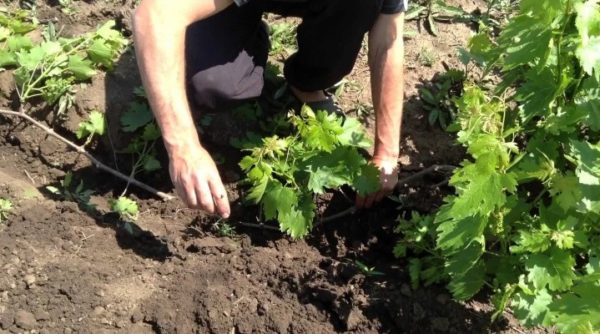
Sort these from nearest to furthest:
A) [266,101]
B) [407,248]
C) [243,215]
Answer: [407,248] < [243,215] < [266,101]

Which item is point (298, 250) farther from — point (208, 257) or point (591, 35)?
point (591, 35)

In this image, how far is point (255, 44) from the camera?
3.12 metres

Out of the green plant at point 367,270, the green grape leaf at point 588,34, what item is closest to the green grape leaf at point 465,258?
the green plant at point 367,270

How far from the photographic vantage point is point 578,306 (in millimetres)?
1930

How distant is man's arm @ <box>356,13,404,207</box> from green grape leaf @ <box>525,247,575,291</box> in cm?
79

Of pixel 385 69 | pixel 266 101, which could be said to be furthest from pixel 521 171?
pixel 266 101

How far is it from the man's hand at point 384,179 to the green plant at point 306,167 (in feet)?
0.45

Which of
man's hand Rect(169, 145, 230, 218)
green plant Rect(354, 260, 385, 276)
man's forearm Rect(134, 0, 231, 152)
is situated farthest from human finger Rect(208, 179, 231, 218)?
green plant Rect(354, 260, 385, 276)

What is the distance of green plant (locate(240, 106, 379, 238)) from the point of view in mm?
2525

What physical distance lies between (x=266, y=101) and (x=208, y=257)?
2.88 ft

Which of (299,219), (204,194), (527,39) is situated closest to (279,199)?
(299,219)

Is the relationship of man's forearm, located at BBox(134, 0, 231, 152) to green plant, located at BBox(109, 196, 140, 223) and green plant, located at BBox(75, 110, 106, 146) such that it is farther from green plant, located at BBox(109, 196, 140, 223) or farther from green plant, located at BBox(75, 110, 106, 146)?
green plant, located at BBox(75, 110, 106, 146)

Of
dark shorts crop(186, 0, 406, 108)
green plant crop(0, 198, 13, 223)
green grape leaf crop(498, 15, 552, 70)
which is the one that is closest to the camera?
green grape leaf crop(498, 15, 552, 70)

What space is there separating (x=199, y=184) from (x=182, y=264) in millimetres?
590
